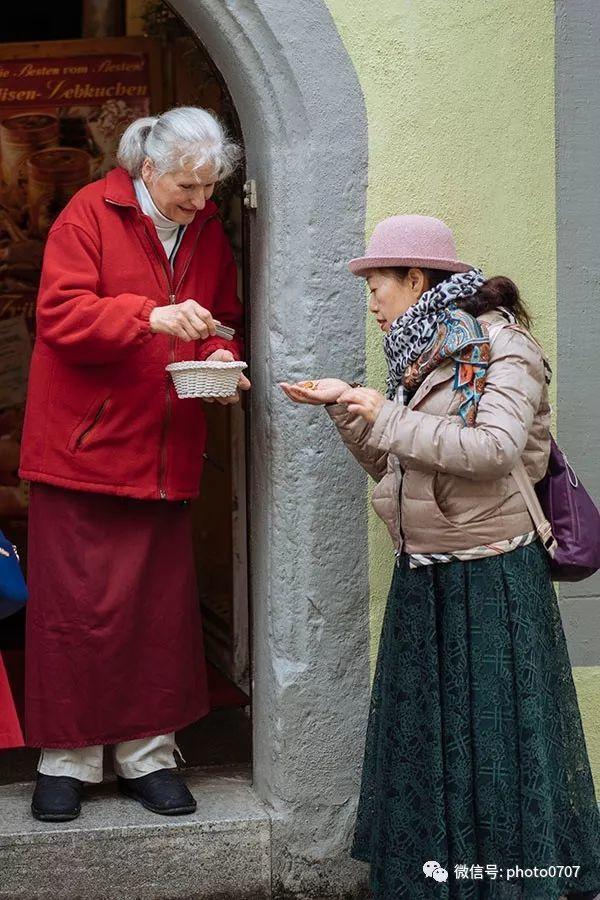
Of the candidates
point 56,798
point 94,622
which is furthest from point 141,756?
point 94,622

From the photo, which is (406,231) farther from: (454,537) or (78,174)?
(78,174)

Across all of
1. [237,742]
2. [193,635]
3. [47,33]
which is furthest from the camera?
[47,33]

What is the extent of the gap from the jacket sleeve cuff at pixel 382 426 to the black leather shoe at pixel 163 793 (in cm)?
130

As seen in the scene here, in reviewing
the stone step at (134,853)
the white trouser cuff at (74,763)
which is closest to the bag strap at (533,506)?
the stone step at (134,853)

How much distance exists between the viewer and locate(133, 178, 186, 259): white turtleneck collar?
362cm

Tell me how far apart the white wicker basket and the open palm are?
0.23 meters

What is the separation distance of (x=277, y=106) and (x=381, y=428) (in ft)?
3.47

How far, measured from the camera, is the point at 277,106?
359 centimetres

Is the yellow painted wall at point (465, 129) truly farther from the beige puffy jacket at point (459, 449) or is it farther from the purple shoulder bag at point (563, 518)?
the purple shoulder bag at point (563, 518)

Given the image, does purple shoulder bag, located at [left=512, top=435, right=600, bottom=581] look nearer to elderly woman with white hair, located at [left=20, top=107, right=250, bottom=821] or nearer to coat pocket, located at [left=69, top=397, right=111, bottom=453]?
elderly woman with white hair, located at [left=20, top=107, right=250, bottom=821]

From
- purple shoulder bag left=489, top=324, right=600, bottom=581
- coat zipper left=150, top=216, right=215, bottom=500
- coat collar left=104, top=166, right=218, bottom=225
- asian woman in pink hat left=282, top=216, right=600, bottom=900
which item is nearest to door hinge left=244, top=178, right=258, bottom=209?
coat collar left=104, top=166, right=218, bottom=225

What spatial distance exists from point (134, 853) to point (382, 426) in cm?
148

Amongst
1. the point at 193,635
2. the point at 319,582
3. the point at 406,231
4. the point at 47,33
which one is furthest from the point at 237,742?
the point at 47,33

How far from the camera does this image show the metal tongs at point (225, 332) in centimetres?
359
